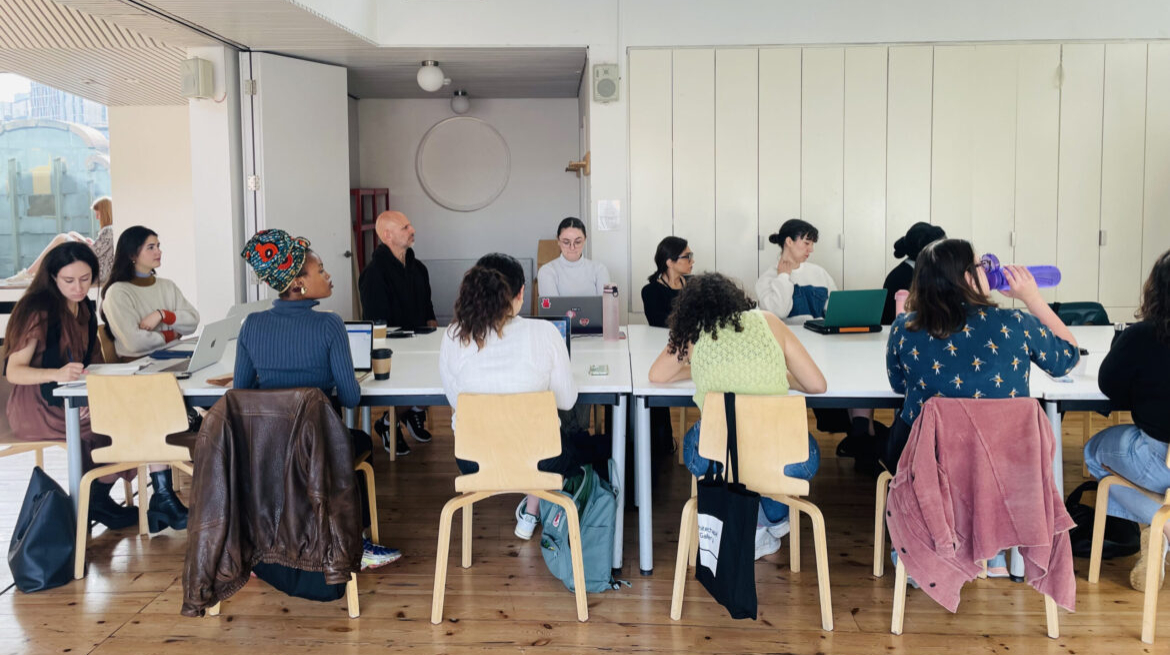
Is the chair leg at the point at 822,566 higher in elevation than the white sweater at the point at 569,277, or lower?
lower

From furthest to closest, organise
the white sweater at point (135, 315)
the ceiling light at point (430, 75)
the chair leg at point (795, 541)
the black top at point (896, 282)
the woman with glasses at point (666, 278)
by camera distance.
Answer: the ceiling light at point (430, 75) → the black top at point (896, 282) → the woman with glasses at point (666, 278) → the white sweater at point (135, 315) → the chair leg at point (795, 541)

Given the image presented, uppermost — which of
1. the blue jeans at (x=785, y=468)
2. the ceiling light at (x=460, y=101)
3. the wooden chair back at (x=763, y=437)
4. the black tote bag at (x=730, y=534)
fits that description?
the ceiling light at (x=460, y=101)

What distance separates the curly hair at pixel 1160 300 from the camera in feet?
9.02

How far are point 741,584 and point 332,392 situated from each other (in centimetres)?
153

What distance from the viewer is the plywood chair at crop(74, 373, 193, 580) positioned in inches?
127

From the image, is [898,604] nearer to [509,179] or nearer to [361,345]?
[361,345]

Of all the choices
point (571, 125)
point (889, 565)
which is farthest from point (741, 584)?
point (571, 125)

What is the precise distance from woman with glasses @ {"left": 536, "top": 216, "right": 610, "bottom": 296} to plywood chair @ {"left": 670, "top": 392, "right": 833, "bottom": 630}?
2.60m

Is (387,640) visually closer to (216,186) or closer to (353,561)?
(353,561)

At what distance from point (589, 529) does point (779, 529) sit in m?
0.85

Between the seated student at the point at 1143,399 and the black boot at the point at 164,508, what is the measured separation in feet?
11.8

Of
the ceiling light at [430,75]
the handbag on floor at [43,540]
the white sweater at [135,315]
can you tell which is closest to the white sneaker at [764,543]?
the handbag on floor at [43,540]

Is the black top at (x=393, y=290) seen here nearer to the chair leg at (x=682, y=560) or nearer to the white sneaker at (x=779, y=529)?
the white sneaker at (x=779, y=529)

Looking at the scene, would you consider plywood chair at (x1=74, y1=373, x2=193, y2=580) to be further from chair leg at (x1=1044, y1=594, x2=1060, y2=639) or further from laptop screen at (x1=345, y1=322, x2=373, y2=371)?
chair leg at (x1=1044, y1=594, x2=1060, y2=639)
